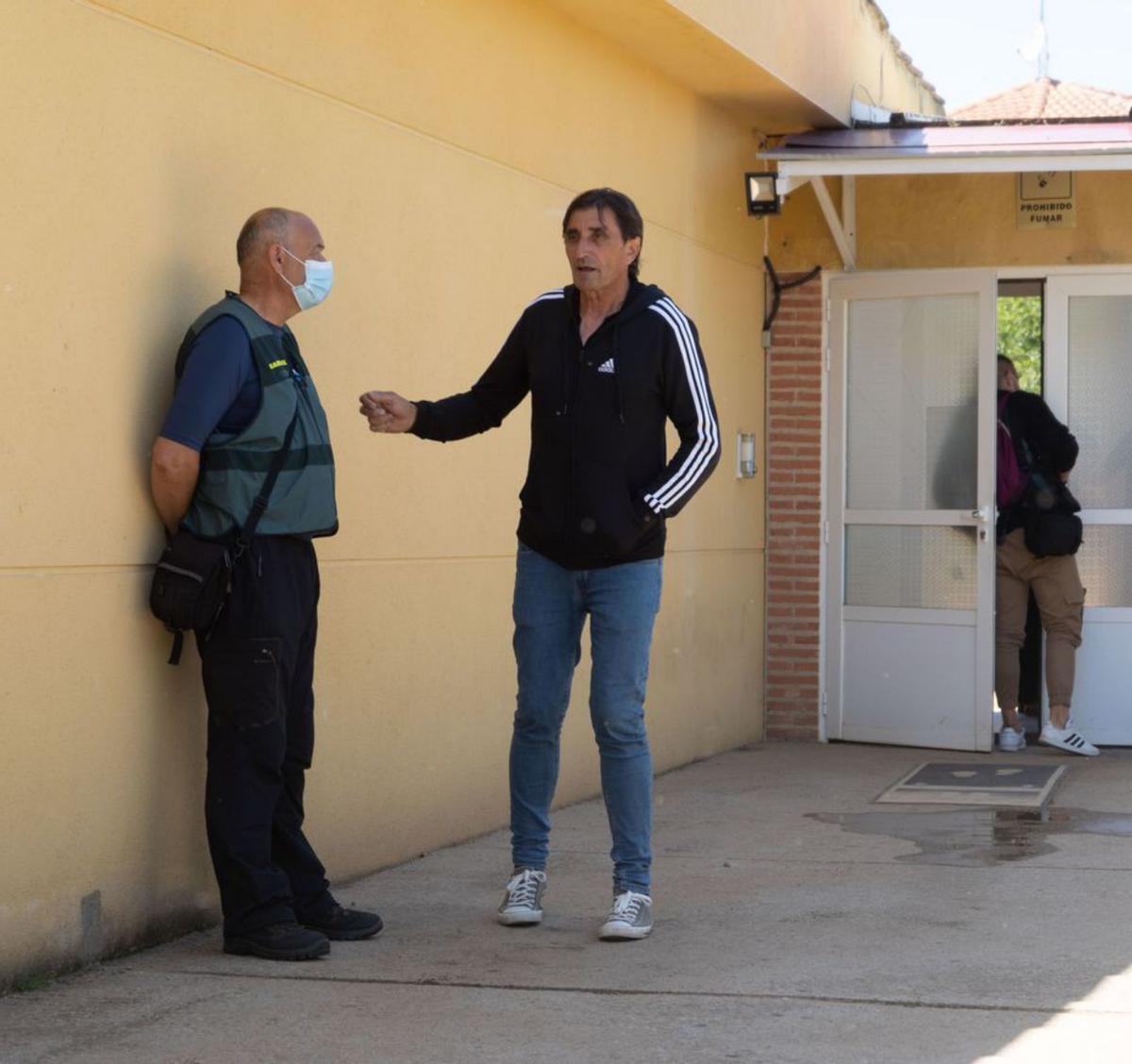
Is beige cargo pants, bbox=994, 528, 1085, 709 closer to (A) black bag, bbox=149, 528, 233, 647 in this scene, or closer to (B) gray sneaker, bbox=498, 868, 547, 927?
(B) gray sneaker, bbox=498, 868, 547, 927

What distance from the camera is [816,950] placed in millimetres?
5020

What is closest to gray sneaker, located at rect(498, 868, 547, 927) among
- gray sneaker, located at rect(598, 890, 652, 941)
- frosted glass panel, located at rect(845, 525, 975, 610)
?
gray sneaker, located at rect(598, 890, 652, 941)

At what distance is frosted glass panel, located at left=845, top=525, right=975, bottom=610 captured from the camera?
31.9ft

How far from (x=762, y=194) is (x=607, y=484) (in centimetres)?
456

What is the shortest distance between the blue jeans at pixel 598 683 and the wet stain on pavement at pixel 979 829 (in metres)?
1.60

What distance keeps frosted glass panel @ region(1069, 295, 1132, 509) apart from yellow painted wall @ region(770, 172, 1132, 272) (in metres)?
0.27

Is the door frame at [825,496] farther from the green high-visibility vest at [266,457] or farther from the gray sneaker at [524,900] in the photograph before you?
the green high-visibility vest at [266,457]

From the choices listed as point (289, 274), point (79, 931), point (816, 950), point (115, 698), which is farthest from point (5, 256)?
point (816, 950)

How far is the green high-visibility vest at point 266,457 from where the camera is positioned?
487 cm

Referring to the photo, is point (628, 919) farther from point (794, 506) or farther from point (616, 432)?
point (794, 506)

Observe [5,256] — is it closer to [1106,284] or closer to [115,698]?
[115,698]

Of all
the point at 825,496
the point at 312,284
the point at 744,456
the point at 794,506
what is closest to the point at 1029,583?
the point at 825,496

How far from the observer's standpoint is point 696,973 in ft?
15.7

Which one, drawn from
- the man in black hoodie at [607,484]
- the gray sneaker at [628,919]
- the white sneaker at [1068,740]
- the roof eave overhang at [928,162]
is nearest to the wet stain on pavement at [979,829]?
the gray sneaker at [628,919]
